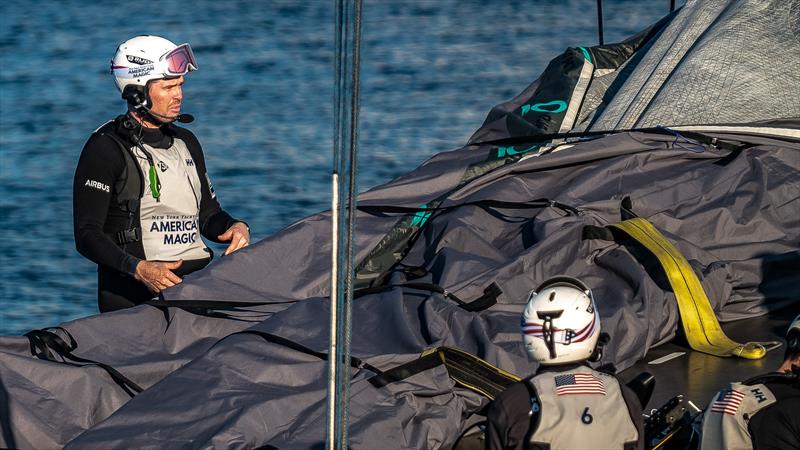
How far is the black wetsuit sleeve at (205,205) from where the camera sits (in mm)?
5836

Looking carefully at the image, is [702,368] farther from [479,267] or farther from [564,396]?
[564,396]

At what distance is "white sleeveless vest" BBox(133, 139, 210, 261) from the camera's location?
563 centimetres

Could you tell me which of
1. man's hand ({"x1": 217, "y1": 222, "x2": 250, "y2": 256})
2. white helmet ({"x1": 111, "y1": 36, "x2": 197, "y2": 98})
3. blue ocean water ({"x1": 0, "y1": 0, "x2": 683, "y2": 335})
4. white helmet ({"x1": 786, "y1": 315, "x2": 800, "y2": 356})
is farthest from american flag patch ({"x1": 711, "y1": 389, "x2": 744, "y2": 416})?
blue ocean water ({"x1": 0, "y1": 0, "x2": 683, "y2": 335})

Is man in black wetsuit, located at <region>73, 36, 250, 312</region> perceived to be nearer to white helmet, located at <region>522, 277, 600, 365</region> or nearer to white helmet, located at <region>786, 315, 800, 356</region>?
white helmet, located at <region>522, 277, 600, 365</region>

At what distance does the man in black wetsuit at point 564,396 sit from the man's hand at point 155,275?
5.71ft

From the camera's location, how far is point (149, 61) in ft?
18.6

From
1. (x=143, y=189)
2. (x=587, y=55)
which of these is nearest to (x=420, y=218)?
(x=143, y=189)

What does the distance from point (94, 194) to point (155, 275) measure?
14.4 inches

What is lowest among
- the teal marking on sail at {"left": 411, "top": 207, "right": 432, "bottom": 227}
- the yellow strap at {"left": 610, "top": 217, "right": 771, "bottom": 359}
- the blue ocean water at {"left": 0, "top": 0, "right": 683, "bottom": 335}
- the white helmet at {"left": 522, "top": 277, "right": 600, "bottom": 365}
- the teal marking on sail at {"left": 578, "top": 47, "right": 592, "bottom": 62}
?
the blue ocean water at {"left": 0, "top": 0, "right": 683, "bottom": 335}

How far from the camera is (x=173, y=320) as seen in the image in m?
5.44

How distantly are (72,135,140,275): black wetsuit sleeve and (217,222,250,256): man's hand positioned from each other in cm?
51

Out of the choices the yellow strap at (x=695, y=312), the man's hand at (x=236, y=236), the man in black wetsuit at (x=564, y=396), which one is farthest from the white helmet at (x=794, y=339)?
the man's hand at (x=236, y=236)

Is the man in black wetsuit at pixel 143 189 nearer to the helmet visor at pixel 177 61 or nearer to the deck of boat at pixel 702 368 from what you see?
the helmet visor at pixel 177 61

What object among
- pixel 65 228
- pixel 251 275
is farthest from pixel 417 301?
pixel 65 228
